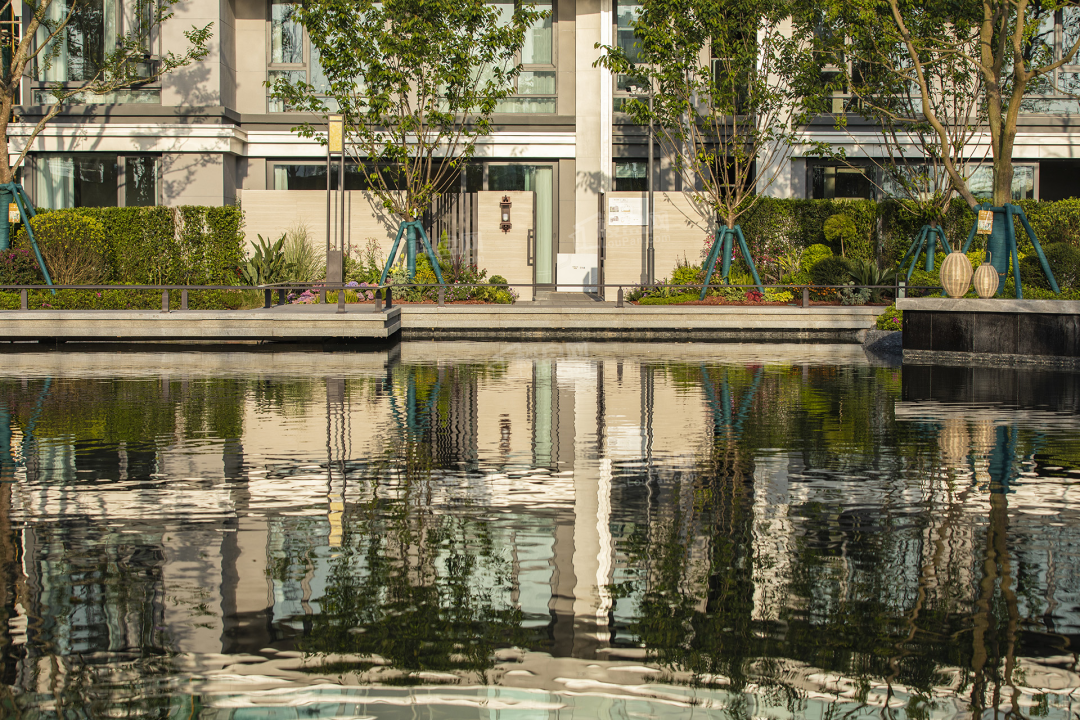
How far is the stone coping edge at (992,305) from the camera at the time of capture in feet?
58.1

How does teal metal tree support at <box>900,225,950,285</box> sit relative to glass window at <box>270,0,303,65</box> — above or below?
below

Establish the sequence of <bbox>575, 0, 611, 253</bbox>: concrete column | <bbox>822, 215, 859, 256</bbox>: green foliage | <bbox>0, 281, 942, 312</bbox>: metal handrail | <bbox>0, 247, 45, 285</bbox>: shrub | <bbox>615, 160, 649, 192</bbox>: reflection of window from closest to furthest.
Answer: <bbox>0, 281, 942, 312</bbox>: metal handrail → <bbox>0, 247, 45, 285</bbox>: shrub → <bbox>822, 215, 859, 256</bbox>: green foliage → <bbox>575, 0, 611, 253</bbox>: concrete column → <bbox>615, 160, 649, 192</bbox>: reflection of window

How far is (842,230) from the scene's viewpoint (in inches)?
1174

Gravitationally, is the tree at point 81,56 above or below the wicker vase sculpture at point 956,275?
above

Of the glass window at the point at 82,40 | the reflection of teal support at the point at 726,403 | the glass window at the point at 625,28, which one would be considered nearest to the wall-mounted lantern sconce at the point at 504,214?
the glass window at the point at 625,28

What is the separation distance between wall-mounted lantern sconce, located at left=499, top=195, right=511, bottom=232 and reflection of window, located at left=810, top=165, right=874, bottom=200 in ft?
28.7

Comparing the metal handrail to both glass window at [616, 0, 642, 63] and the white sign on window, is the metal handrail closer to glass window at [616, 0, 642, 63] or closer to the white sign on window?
the white sign on window

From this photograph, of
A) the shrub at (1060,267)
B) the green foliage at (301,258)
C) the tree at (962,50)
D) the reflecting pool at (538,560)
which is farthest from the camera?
the green foliage at (301,258)

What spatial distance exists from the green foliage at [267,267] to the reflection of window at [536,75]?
309 inches

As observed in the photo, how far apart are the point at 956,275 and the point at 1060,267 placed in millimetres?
8143

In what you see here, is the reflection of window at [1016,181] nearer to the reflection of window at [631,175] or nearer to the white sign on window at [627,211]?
the reflection of window at [631,175]

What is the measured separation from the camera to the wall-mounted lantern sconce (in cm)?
3097

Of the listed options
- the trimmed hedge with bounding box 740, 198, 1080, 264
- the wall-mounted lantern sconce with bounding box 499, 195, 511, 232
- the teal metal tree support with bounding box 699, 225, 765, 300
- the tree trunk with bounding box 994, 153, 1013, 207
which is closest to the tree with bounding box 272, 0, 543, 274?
the wall-mounted lantern sconce with bounding box 499, 195, 511, 232

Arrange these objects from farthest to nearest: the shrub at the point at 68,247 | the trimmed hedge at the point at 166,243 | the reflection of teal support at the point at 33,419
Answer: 1. the trimmed hedge at the point at 166,243
2. the shrub at the point at 68,247
3. the reflection of teal support at the point at 33,419
